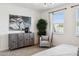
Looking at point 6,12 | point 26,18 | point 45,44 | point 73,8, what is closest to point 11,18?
point 6,12

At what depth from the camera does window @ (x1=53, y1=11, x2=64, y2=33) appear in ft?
16.0

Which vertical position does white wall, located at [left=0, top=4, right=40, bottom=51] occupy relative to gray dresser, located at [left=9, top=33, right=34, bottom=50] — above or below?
above

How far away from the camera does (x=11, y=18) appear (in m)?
4.22

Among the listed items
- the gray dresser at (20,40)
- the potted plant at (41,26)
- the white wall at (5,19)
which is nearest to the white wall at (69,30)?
the potted plant at (41,26)

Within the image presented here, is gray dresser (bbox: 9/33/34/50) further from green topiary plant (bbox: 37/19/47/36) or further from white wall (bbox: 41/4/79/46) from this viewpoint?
white wall (bbox: 41/4/79/46)

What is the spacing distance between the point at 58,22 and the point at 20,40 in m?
→ 1.92

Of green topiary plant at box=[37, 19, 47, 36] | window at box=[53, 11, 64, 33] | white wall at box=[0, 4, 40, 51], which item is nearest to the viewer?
white wall at box=[0, 4, 40, 51]

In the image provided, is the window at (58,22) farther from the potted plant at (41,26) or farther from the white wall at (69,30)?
the potted plant at (41,26)

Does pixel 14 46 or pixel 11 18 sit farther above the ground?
pixel 11 18

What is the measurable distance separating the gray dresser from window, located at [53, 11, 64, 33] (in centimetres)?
117

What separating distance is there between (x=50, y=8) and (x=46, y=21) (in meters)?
0.64

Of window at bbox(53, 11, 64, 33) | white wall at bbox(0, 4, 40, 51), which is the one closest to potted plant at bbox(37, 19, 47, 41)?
window at bbox(53, 11, 64, 33)

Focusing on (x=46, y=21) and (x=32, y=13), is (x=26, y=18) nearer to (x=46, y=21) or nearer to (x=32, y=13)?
(x=32, y=13)

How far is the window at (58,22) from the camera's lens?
4.86 m
